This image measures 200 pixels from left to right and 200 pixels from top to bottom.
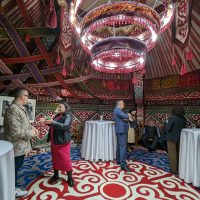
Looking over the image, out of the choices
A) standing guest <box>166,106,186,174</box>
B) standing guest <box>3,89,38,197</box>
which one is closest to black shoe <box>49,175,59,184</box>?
standing guest <box>3,89,38,197</box>

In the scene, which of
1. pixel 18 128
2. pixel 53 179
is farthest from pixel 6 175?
pixel 53 179

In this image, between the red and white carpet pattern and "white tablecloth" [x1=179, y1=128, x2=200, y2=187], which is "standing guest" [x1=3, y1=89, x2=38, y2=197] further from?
"white tablecloth" [x1=179, y1=128, x2=200, y2=187]

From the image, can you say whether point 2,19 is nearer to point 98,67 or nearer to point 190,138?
point 98,67

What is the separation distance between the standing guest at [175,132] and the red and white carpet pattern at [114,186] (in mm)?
266

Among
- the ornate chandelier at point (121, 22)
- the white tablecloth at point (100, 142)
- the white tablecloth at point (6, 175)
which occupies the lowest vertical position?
the white tablecloth at point (100, 142)

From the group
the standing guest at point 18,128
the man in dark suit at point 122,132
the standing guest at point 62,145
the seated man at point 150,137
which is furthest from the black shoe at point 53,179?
the seated man at point 150,137

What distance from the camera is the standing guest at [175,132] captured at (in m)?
3.13

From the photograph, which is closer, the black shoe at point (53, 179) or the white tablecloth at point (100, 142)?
the black shoe at point (53, 179)

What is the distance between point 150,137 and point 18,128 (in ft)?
13.0

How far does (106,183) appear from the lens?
265cm

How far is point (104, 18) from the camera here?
2.10 m

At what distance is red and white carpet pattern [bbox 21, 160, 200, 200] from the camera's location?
89.1 inches

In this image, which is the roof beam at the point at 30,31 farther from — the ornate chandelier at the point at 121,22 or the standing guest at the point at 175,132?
the standing guest at the point at 175,132

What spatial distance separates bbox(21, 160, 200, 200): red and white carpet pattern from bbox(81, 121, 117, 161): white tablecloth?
0.48 m
